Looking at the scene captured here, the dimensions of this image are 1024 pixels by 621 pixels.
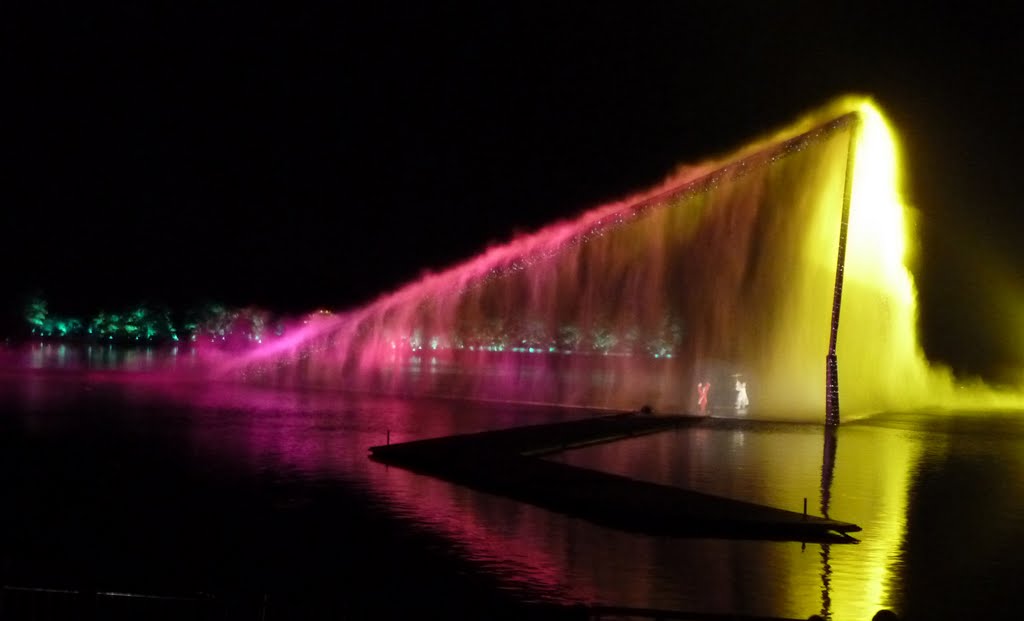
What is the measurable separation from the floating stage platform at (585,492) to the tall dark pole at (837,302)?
998 centimetres

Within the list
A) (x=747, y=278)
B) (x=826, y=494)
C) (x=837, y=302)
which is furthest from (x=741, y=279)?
(x=826, y=494)

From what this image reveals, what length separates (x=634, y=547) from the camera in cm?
1575

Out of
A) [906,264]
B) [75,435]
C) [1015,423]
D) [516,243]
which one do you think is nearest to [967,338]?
[906,264]

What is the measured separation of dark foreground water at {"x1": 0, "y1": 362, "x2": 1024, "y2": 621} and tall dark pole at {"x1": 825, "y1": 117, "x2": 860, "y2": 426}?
4.03 m

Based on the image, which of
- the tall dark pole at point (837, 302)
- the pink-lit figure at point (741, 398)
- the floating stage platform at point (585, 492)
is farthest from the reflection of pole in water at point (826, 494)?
the pink-lit figure at point (741, 398)

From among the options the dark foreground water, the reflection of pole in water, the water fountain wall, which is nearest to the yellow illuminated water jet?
the water fountain wall

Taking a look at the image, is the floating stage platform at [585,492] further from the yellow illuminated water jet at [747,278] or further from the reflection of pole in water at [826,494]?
the yellow illuminated water jet at [747,278]

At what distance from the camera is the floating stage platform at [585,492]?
1677 cm

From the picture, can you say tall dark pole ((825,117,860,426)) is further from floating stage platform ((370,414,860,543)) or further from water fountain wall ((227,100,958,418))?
floating stage platform ((370,414,860,543))

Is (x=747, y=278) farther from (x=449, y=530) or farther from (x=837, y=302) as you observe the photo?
(x=449, y=530)

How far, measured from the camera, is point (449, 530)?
55.2 feet

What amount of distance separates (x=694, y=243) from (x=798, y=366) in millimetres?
6968

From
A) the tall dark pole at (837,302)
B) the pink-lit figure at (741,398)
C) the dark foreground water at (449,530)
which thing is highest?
the tall dark pole at (837,302)

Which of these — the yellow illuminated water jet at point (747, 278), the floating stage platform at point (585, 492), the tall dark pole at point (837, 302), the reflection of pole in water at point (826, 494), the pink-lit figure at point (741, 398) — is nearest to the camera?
the reflection of pole in water at point (826, 494)
